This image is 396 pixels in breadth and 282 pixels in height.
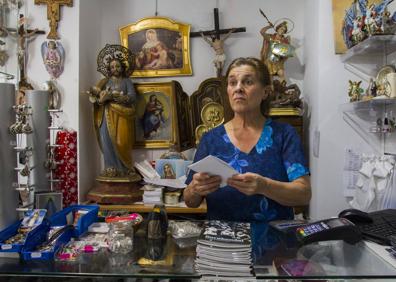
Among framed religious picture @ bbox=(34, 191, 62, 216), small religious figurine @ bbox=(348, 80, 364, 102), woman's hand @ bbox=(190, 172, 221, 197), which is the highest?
small religious figurine @ bbox=(348, 80, 364, 102)

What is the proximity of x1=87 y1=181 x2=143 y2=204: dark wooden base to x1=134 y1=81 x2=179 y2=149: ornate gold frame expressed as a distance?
37 centimetres

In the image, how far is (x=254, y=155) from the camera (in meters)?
1.24

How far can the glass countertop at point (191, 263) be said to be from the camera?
701 millimetres

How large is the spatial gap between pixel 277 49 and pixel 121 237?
1.75 metres

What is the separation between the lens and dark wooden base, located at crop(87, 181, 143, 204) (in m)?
2.21

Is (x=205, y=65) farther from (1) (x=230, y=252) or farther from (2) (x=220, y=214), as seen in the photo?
(1) (x=230, y=252)

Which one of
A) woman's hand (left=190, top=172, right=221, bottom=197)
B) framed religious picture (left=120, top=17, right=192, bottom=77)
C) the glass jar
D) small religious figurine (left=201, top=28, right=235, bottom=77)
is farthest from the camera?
framed religious picture (left=120, top=17, right=192, bottom=77)

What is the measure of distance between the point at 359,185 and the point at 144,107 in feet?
4.96

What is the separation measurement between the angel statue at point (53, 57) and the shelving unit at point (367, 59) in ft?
5.70

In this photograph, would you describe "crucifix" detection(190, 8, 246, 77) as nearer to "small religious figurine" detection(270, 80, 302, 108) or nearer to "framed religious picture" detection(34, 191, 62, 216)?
"small religious figurine" detection(270, 80, 302, 108)

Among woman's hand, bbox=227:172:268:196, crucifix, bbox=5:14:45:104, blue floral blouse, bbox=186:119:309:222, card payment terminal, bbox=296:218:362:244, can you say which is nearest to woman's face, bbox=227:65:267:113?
blue floral blouse, bbox=186:119:309:222

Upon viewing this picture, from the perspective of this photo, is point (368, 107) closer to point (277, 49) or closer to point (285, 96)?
point (285, 96)

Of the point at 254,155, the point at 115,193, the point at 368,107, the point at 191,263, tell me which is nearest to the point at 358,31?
the point at 368,107

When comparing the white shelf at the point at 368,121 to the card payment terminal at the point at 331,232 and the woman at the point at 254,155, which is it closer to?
the woman at the point at 254,155
